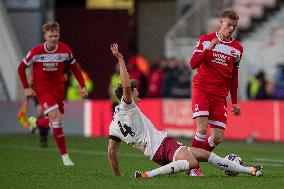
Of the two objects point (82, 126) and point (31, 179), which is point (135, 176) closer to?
point (31, 179)

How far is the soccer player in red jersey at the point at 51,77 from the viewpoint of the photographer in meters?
18.0

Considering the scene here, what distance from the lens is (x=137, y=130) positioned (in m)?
14.3

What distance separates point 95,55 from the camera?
37688 millimetres

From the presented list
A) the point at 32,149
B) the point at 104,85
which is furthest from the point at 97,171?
the point at 104,85

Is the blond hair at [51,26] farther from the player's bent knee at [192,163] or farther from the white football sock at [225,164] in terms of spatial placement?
the player's bent knee at [192,163]

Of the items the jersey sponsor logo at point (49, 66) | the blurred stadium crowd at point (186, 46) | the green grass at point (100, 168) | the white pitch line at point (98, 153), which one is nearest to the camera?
the green grass at point (100, 168)

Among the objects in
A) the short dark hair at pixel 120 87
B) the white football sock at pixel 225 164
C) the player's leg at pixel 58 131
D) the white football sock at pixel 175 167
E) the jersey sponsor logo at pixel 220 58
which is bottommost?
the player's leg at pixel 58 131

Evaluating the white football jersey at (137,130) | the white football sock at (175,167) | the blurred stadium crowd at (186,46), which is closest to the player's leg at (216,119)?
the white football jersey at (137,130)

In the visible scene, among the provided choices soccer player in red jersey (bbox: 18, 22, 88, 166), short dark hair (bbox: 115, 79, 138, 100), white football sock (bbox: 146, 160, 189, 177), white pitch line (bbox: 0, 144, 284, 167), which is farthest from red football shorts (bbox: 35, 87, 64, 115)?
white football sock (bbox: 146, 160, 189, 177)

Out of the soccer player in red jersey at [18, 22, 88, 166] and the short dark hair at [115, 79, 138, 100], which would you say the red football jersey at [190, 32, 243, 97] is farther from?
the soccer player in red jersey at [18, 22, 88, 166]

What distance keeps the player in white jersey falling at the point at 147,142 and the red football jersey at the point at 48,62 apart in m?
3.76

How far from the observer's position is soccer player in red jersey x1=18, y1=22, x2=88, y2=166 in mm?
17953

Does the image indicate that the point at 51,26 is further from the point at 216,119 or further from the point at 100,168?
the point at 216,119

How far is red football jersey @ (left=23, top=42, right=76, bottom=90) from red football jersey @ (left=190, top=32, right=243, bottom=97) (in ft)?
11.4
